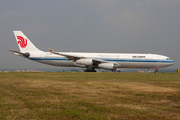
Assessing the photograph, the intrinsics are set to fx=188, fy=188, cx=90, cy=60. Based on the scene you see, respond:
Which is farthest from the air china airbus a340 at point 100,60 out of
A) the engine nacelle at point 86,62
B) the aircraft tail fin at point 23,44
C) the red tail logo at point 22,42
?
the red tail logo at point 22,42

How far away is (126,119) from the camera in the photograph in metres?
Answer: 5.45

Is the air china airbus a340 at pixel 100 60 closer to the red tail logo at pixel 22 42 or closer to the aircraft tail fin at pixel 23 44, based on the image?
the aircraft tail fin at pixel 23 44

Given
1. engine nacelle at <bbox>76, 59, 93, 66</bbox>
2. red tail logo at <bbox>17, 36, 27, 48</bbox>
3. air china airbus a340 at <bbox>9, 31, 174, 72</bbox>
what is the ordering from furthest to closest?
1. red tail logo at <bbox>17, 36, 27, 48</bbox>
2. air china airbus a340 at <bbox>9, 31, 174, 72</bbox>
3. engine nacelle at <bbox>76, 59, 93, 66</bbox>

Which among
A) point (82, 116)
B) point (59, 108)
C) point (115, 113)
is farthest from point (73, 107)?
point (115, 113)

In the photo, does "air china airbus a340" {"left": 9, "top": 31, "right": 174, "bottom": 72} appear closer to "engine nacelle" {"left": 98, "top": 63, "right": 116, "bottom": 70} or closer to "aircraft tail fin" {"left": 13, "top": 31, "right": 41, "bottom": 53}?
"engine nacelle" {"left": 98, "top": 63, "right": 116, "bottom": 70}

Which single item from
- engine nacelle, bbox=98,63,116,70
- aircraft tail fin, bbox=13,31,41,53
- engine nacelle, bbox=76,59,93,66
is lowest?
engine nacelle, bbox=98,63,116,70

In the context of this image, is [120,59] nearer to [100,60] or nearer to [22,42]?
[100,60]

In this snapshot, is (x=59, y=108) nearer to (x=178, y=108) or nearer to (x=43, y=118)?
(x=43, y=118)

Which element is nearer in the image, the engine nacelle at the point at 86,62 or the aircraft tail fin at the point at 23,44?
the engine nacelle at the point at 86,62

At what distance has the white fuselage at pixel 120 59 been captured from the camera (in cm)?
3422

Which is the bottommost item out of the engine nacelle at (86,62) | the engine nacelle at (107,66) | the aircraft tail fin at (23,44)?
the engine nacelle at (107,66)

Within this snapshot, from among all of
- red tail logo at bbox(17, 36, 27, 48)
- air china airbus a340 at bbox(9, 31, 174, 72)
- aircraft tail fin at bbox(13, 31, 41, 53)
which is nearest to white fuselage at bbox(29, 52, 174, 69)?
air china airbus a340 at bbox(9, 31, 174, 72)

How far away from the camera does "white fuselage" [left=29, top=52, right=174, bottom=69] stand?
3422 centimetres

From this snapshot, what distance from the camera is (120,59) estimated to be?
1346 inches
